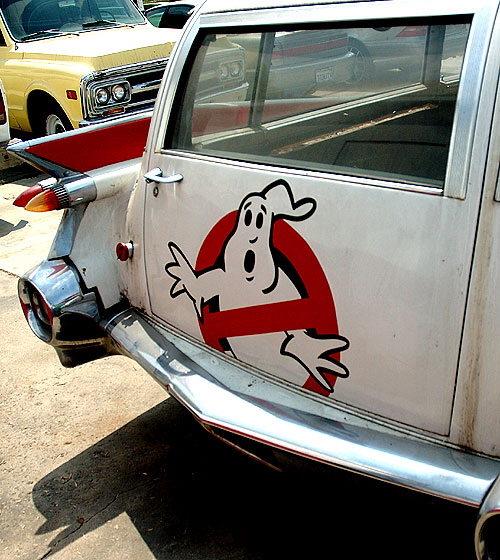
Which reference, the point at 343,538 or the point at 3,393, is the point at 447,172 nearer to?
the point at 343,538

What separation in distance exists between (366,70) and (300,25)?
0.86 ft

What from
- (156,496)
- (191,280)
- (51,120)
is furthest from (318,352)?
(51,120)

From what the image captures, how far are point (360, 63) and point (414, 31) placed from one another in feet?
0.75

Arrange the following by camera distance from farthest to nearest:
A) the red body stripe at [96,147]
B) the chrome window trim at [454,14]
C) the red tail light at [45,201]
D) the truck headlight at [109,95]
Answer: the truck headlight at [109,95]
the red body stripe at [96,147]
the red tail light at [45,201]
the chrome window trim at [454,14]

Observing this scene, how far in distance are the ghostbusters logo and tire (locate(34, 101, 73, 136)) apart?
546 cm

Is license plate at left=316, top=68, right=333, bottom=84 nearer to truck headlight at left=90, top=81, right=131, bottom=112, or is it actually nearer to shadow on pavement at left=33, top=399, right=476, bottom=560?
shadow on pavement at left=33, top=399, right=476, bottom=560

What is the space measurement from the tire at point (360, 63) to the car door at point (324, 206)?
14 mm

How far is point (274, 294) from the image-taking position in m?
2.09

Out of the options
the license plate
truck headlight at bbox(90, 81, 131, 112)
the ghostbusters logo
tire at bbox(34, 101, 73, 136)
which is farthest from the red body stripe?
tire at bbox(34, 101, 73, 136)

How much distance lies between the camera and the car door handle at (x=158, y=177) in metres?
2.37

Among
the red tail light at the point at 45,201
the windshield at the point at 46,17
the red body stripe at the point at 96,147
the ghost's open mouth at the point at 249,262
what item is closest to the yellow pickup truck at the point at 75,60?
the windshield at the point at 46,17

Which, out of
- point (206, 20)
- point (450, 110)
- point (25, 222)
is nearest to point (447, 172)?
point (450, 110)

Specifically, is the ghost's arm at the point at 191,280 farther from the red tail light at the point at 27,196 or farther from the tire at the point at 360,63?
the tire at the point at 360,63

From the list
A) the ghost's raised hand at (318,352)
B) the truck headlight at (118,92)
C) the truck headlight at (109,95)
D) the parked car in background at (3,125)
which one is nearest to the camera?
the ghost's raised hand at (318,352)
